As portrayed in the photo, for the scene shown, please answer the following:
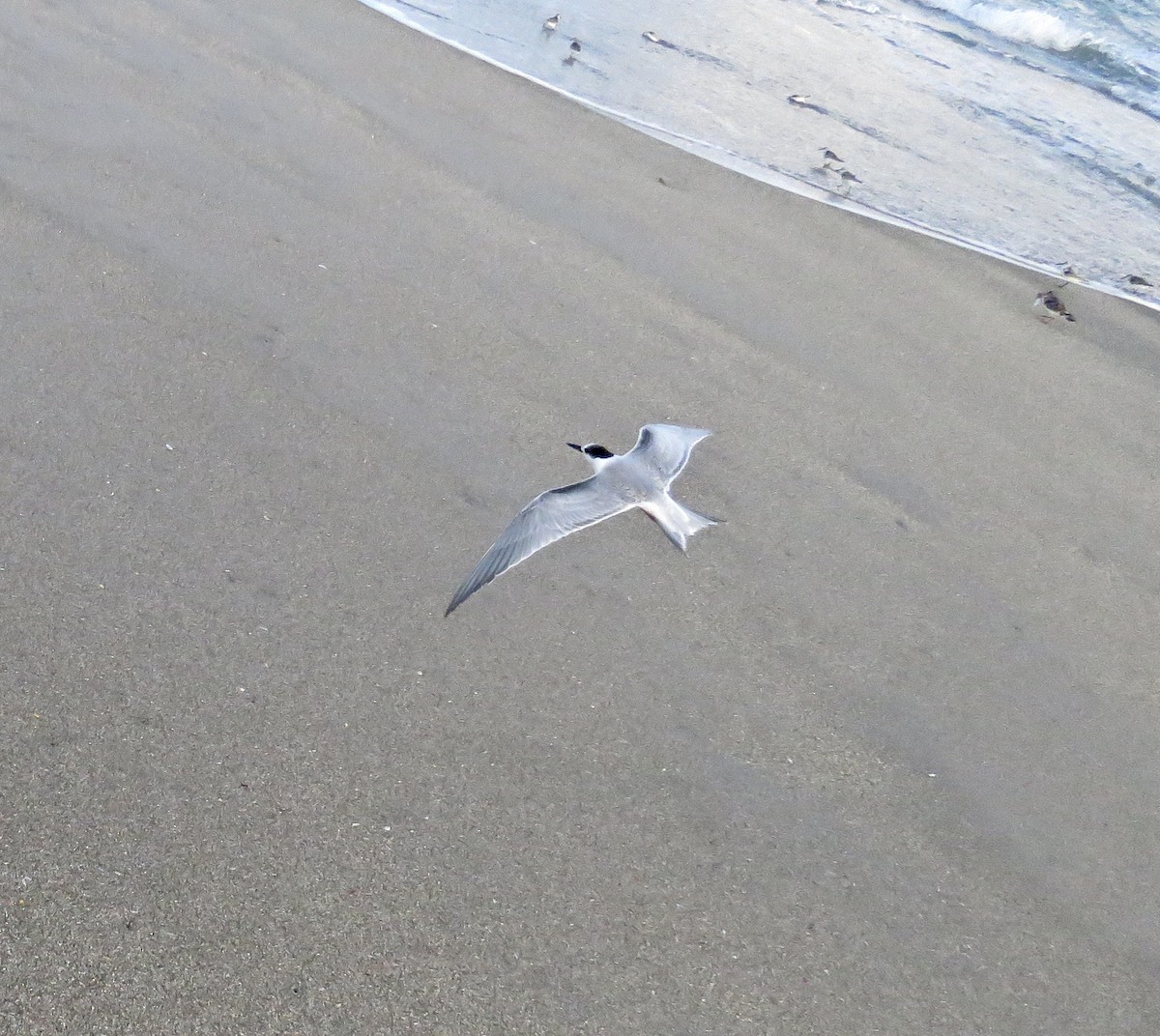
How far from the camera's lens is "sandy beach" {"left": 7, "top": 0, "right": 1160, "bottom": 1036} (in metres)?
3.12

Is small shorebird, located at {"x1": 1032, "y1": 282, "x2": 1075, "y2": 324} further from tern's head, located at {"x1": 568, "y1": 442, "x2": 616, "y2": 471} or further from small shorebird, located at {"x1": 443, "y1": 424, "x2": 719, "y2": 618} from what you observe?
tern's head, located at {"x1": 568, "y1": 442, "x2": 616, "y2": 471}

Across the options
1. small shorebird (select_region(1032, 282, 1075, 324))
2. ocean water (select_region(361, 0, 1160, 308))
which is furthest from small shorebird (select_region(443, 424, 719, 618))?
ocean water (select_region(361, 0, 1160, 308))

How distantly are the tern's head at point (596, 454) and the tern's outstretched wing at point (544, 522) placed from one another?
156 millimetres

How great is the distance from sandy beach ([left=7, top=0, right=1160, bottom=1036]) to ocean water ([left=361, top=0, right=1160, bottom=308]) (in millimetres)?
1579

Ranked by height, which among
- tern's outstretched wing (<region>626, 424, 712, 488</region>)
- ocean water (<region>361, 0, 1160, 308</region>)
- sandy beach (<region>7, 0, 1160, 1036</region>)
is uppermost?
ocean water (<region>361, 0, 1160, 308</region>)

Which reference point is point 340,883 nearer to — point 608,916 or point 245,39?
point 608,916

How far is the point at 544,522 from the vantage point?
4262 mm

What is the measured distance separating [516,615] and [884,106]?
7.74m

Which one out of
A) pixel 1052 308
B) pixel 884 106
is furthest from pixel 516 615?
pixel 884 106

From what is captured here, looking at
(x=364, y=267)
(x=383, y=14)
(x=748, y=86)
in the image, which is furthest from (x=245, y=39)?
(x=748, y=86)

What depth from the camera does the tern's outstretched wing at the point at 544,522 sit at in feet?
13.4

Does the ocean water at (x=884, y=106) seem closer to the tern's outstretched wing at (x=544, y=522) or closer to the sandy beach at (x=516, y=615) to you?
the sandy beach at (x=516, y=615)

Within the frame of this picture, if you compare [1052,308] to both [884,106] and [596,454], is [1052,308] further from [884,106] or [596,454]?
[884,106]

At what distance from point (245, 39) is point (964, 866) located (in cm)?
650
